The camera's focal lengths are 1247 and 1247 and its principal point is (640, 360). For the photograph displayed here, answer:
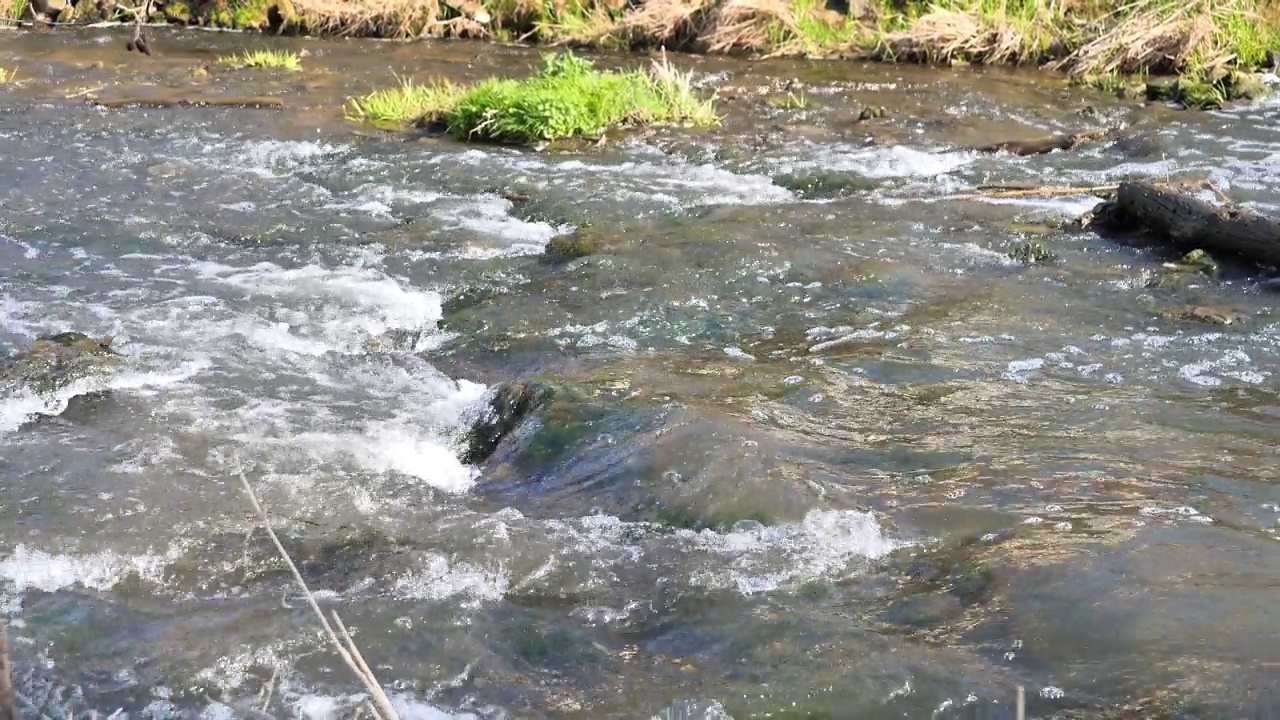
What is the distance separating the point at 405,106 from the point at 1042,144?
6.74 metres

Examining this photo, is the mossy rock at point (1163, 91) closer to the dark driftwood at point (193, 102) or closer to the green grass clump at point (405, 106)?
the green grass clump at point (405, 106)

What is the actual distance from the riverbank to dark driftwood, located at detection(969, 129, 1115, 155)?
287 centimetres

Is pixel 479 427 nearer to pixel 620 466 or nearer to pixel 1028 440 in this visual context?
pixel 620 466

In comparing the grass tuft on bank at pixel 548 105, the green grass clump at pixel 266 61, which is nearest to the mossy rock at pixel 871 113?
the grass tuft on bank at pixel 548 105

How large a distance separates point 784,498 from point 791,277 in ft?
11.9

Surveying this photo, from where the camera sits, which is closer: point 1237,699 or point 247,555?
point 1237,699

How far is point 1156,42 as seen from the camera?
16219 mm

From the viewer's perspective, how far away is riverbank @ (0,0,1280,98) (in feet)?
53.3

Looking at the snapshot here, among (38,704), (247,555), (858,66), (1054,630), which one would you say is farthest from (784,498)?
(858,66)

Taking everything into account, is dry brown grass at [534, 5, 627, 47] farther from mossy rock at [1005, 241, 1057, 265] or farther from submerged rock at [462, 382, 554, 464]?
submerged rock at [462, 382, 554, 464]

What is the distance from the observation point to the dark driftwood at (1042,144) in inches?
486

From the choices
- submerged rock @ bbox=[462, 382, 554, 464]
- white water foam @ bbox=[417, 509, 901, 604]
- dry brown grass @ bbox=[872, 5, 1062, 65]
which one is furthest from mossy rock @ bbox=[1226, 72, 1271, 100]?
white water foam @ bbox=[417, 509, 901, 604]

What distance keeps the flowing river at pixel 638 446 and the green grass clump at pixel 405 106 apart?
183 centimetres

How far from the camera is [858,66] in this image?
17.2m
